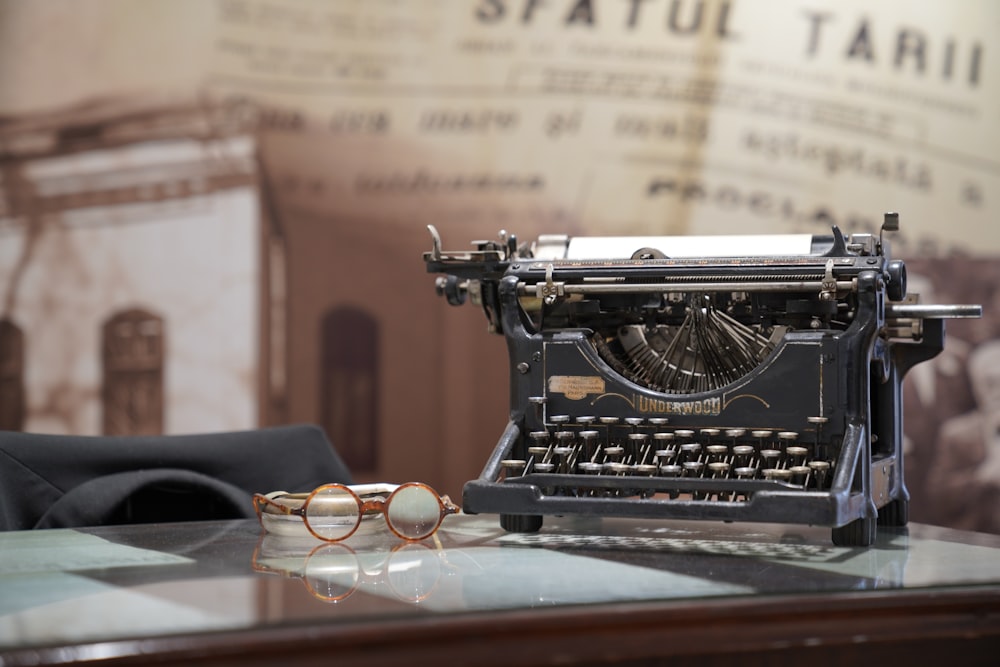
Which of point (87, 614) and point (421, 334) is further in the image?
point (421, 334)

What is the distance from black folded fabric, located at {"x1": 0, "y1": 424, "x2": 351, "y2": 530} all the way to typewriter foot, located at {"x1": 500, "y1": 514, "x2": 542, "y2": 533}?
0.64m

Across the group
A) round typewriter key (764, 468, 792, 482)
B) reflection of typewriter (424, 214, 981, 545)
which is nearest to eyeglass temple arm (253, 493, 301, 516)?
reflection of typewriter (424, 214, 981, 545)

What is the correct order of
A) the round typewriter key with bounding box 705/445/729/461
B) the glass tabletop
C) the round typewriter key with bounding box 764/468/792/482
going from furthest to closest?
the round typewriter key with bounding box 705/445/729/461, the round typewriter key with bounding box 764/468/792/482, the glass tabletop

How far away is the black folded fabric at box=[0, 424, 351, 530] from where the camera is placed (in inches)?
92.8

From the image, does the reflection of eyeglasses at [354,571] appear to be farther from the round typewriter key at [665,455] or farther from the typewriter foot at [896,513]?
the typewriter foot at [896,513]

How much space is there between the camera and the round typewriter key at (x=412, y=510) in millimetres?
1955

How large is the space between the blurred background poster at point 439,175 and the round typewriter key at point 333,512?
3409mm

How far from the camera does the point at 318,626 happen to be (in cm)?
125

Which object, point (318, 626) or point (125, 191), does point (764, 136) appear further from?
point (318, 626)

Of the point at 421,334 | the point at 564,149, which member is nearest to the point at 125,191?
the point at 421,334

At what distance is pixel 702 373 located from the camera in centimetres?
228

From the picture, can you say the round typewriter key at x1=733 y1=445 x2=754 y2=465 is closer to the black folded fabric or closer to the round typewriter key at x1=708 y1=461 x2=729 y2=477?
the round typewriter key at x1=708 y1=461 x2=729 y2=477

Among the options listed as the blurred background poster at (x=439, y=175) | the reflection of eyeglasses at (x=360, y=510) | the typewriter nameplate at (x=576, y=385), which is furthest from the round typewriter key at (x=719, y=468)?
the blurred background poster at (x=439, y=175)

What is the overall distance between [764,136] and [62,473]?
3977mm
